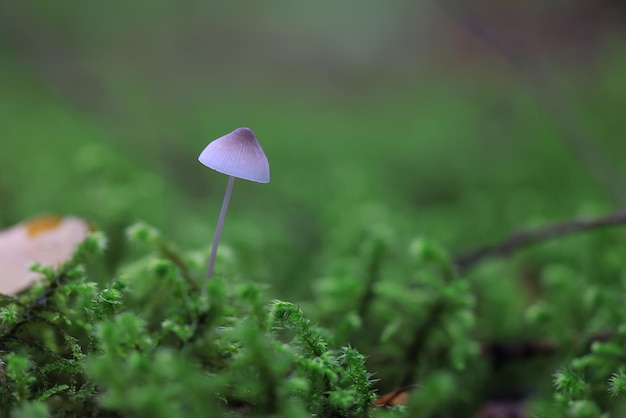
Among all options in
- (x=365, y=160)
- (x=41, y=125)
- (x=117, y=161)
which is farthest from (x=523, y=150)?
(x=41, y=125)

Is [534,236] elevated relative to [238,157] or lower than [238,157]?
elevated

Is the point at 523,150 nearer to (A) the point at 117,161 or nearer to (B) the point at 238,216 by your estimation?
(B) the point at 238,216

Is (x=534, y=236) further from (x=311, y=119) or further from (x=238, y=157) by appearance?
(x=311, y=119)

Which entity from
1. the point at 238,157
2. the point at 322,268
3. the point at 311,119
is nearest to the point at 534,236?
the point at 322,268

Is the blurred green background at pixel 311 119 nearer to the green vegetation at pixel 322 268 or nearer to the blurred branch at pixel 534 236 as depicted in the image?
the green vegetation at pixel 322 268

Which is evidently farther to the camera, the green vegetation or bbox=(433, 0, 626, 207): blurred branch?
bbox=(433, 0, 626, 207): blurred branch

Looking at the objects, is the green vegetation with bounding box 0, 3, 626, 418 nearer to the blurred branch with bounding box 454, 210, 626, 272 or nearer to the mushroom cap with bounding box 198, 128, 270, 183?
the blurred branch with bounding box 454, 210, 626, 272

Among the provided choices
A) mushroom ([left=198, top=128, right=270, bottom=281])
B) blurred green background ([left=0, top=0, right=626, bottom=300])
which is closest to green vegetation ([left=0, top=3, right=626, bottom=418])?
blurred green background ([left=0, top=0, right=626, bottom=300])

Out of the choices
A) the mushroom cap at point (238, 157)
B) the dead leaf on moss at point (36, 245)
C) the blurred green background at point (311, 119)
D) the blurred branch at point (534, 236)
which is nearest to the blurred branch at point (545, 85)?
the blurred green background at point (311, 119)
